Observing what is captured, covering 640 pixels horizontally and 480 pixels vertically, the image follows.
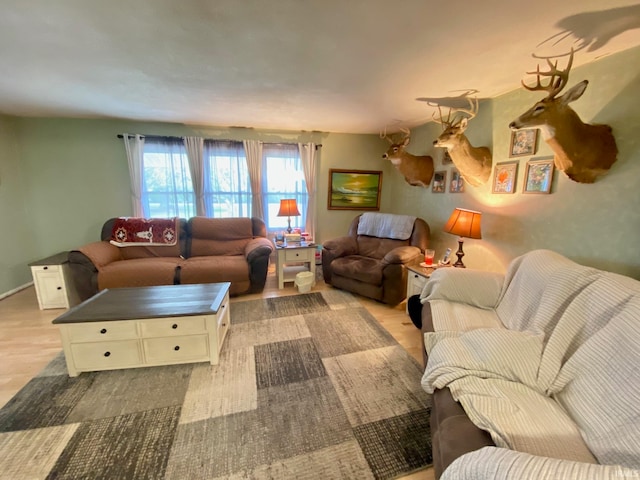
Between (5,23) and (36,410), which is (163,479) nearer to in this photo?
(36,410)

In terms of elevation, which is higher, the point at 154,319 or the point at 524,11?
the point at 524,11

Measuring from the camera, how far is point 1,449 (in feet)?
4.32

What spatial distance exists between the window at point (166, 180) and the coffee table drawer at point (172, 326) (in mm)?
2381

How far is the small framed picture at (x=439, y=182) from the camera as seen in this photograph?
→ 318 cm

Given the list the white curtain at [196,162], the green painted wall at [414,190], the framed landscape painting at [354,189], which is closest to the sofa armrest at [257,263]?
the white curtain at [196,162]

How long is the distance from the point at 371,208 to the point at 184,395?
12.0ft

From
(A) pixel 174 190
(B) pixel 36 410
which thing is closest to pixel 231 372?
(B) pixel 36 410

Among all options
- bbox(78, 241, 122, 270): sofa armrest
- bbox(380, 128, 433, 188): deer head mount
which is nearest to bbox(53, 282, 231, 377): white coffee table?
bbox(78, 241, 122, 270): sofa armrest

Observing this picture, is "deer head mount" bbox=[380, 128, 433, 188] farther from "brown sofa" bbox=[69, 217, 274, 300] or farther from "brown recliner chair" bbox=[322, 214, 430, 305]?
"brown sofa" bbox=[69, 217, 274, 300]

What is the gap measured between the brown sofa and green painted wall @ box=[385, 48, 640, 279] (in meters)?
2.42

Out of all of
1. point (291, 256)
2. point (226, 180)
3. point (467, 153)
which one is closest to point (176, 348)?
point (291, 256)

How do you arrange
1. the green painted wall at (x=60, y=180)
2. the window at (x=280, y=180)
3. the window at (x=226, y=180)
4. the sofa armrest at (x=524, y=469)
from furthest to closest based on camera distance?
the window at (x=280, y=180) < the window at (x=226, y=180) < the green painted wall at (x=60, y=180) < the sofa armrest at (x=524, y=469)

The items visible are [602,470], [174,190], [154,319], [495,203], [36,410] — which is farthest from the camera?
[174,190]

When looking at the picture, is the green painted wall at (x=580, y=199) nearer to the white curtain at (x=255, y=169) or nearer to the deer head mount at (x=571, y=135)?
the deer head mount at (x=571, y=135)
